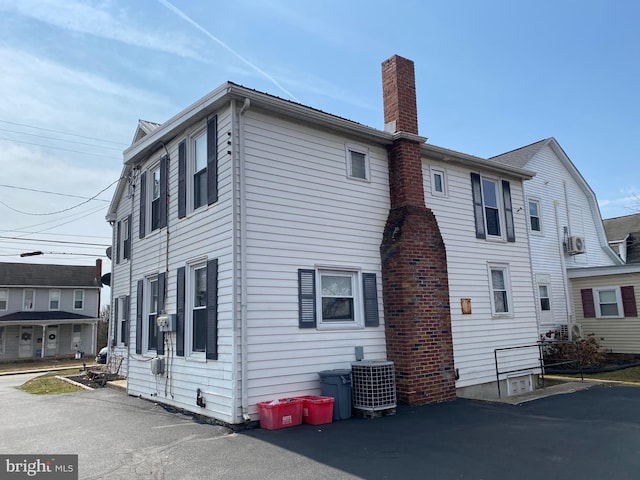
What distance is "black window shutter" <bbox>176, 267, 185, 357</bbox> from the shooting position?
9.26 meters

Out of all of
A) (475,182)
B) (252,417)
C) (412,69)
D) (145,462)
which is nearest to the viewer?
(145,462)

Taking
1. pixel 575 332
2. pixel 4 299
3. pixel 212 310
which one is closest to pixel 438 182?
pixel 212 310

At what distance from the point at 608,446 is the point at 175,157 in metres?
9.25

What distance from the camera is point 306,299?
8609 millimetres

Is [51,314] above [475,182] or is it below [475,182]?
below

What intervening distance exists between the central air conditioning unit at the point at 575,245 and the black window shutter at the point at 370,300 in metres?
13.3

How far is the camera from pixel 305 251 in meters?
8.77

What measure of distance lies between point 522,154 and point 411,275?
516 inches

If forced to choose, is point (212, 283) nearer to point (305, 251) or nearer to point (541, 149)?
point (305, 251)

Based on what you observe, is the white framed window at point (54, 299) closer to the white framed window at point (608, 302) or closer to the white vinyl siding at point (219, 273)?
the white vinyl siding at point (219, 273)

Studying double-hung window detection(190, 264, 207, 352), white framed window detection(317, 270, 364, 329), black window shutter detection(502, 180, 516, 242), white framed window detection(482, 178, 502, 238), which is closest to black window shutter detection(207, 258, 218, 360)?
double-hung window detection(190, 264, 207, 352)

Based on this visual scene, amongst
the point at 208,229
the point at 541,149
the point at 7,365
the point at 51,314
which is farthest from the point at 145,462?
the point at 51,314

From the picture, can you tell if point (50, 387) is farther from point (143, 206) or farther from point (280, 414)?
point (280, 414)

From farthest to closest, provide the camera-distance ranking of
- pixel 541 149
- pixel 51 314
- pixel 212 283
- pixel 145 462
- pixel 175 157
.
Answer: pixel 51 314 → pixel 541 149 → pixel 175 157 → pixel 212 283 → pixel 145 462
